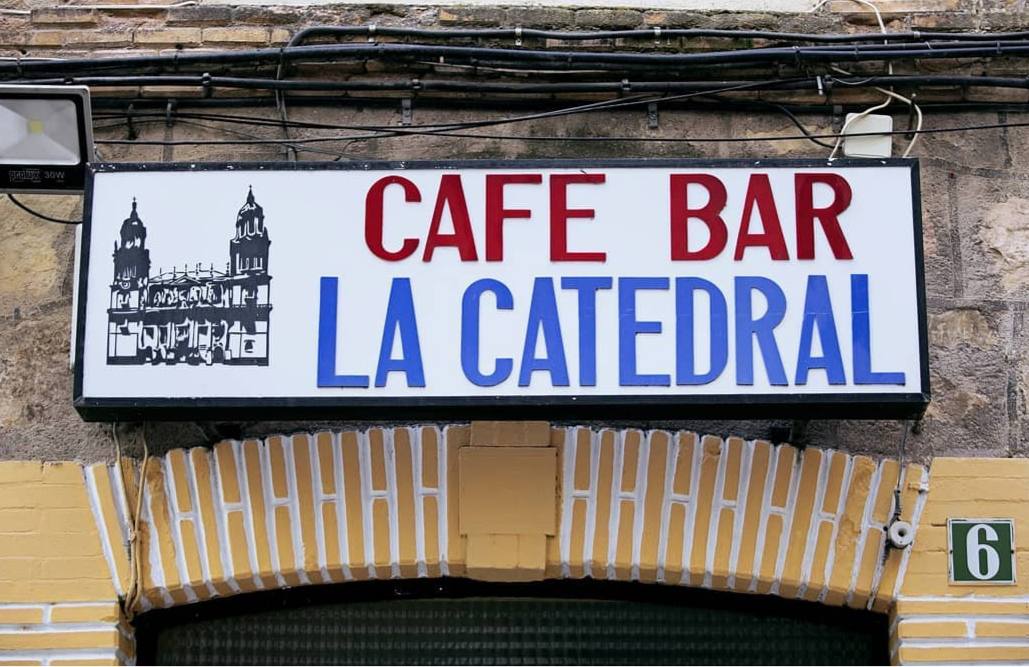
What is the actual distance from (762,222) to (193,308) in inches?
62.8

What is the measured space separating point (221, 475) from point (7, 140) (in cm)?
118

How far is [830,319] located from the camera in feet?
13.4

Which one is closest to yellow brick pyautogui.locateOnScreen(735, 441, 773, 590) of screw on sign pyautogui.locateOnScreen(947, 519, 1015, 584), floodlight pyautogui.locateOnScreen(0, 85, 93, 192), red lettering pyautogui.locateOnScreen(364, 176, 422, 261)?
screw on sign pyautogui.locateOnScreen(947, 519, 1015, 584)

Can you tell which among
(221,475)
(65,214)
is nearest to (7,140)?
(65,214)

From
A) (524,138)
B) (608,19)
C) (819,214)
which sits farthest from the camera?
(608,19)

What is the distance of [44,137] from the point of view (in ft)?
14.5

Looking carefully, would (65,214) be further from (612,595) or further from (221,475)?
(612,595)

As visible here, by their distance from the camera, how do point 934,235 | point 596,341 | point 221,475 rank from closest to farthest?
point 596,341, point 221,475, point 934,235

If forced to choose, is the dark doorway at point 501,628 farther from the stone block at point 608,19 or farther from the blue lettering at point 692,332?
the stone block at point 608,19

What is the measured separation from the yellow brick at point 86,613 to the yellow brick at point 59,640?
0.11ft

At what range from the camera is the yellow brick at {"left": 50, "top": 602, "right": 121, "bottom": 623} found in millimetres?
4266

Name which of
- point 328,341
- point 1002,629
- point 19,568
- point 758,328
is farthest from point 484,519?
point 1002,629

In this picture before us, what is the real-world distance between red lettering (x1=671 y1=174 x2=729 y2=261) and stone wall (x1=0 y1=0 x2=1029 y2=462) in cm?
57

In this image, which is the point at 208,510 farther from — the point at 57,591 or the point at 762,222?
the point at 762,222
